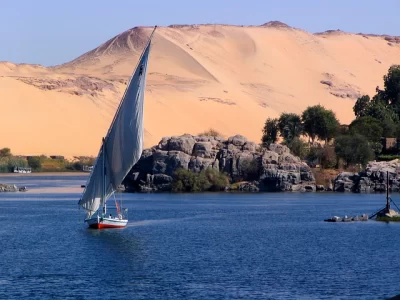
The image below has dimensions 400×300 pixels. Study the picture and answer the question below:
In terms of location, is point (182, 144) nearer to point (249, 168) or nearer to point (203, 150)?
point (203, 150)

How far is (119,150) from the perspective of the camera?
122ft

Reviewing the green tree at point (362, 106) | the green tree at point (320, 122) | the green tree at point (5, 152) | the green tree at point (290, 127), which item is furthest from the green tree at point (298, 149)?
the green tree at point (5, 152)

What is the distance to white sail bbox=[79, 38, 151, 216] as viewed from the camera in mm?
36562

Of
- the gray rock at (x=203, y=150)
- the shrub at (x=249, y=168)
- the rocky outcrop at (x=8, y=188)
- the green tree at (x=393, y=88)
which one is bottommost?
the rocky outcrop at (x=8, y=188)

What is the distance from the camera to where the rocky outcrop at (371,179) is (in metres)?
60.1

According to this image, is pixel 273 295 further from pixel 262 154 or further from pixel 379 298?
pixel 262 154

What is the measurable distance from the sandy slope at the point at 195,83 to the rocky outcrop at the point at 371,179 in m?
36.7

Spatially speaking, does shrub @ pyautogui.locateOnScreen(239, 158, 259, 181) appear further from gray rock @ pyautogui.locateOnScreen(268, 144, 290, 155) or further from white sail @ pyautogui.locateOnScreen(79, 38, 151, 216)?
white sail @ pyautogui.locateOnScreen(79, 38, 151, 216)

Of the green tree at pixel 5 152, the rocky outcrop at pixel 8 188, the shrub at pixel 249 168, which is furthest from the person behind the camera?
the green tree at pixel 5 152

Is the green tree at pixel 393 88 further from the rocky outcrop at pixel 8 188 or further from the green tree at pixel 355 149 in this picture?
the rocky outcrop at pixel 8 188

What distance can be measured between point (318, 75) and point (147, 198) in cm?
7822

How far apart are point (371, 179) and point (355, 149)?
6.13 metres

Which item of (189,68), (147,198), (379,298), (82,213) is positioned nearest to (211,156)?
(147,198)

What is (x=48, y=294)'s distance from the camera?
23375mm
